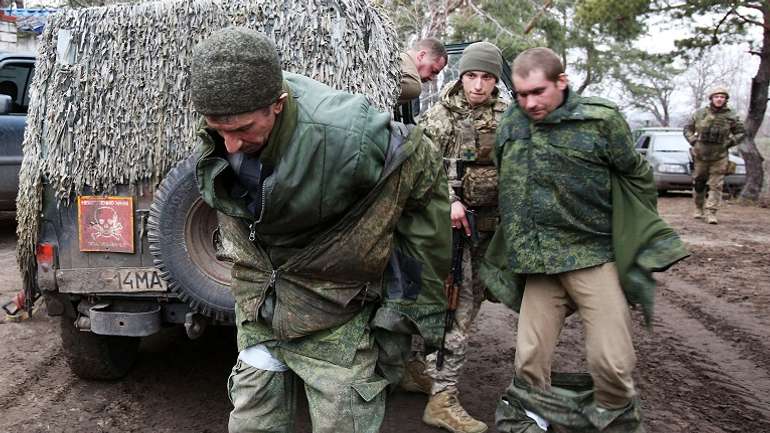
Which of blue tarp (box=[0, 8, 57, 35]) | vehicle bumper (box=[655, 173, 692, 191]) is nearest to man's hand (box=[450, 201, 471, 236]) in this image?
vehicle bumper (box=[655, 173, 692, 191])

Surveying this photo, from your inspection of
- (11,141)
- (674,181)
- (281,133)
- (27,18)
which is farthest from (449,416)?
(27,18)

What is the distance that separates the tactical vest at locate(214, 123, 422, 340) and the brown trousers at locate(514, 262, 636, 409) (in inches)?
38.0

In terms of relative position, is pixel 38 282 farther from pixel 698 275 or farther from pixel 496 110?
pixel 698 275

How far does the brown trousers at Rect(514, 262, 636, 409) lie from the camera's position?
2.88 metres

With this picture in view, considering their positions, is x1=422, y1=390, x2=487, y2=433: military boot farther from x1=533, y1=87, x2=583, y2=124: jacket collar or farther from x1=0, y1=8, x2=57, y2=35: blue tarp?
x1=0, y1=8, x2=57, y2=35: blue tarp

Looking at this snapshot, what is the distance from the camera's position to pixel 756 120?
14453 millimetres

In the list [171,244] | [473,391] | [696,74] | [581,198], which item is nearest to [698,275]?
[473,391]

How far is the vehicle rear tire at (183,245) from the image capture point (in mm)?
3492

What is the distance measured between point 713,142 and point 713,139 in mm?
47

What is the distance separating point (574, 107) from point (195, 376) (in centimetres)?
283

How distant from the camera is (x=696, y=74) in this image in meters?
42.6

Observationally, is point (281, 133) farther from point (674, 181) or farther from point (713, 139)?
point (674, 181)

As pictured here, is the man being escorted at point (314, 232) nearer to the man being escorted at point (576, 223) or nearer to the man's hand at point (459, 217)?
the man being escorted at point (576, 223)

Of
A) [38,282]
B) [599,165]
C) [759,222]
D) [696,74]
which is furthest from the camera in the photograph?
[696,74]
